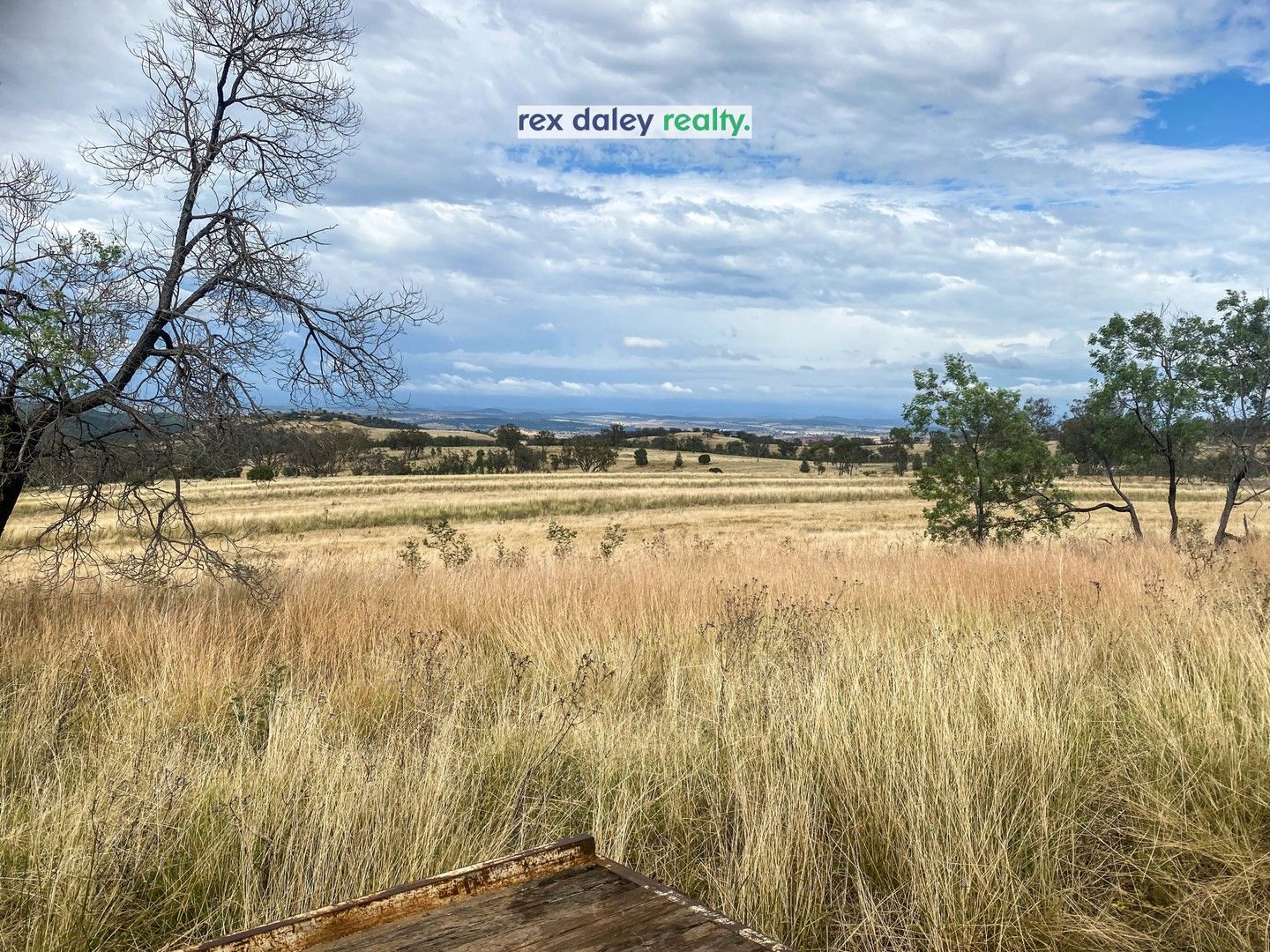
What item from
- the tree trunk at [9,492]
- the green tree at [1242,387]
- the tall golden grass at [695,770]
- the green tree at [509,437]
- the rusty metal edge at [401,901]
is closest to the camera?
the rusty metal edge at [401,901]

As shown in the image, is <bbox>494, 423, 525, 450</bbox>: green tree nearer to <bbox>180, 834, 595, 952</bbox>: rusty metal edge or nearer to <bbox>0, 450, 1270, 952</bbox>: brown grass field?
<bbox>0, 450, 1270, 952</bbox>: brown grass field

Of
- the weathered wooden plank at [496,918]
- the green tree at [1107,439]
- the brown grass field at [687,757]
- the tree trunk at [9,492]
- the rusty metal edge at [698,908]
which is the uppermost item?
the green tree at [1107,439]

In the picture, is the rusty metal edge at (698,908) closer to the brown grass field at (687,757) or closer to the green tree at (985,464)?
the brown grass field at (687,757)

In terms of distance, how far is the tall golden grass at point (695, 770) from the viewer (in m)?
3.10

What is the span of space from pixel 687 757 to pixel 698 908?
240cm

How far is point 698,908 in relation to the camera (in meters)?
1.75

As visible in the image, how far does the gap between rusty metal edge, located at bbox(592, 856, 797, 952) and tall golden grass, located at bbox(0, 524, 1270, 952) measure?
135cm

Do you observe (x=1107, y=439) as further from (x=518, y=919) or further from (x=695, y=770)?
(x=518, y=919)

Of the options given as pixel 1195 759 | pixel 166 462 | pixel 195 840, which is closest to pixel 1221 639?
pixel 1195 759

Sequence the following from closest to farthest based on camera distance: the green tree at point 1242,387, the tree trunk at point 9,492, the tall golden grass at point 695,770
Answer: the tall golden grass at point 695,770 → the tree trunk at point 9,492 → the green tree at point 1242,387

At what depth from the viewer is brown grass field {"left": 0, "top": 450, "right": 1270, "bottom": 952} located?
3113 mm

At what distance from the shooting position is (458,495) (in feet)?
171

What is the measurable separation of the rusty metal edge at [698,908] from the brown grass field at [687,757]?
1.34 metres

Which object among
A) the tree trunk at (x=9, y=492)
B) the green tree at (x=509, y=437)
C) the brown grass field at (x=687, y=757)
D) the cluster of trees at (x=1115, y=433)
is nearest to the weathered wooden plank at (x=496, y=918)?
the brown grass field at (x=687, y=757)
